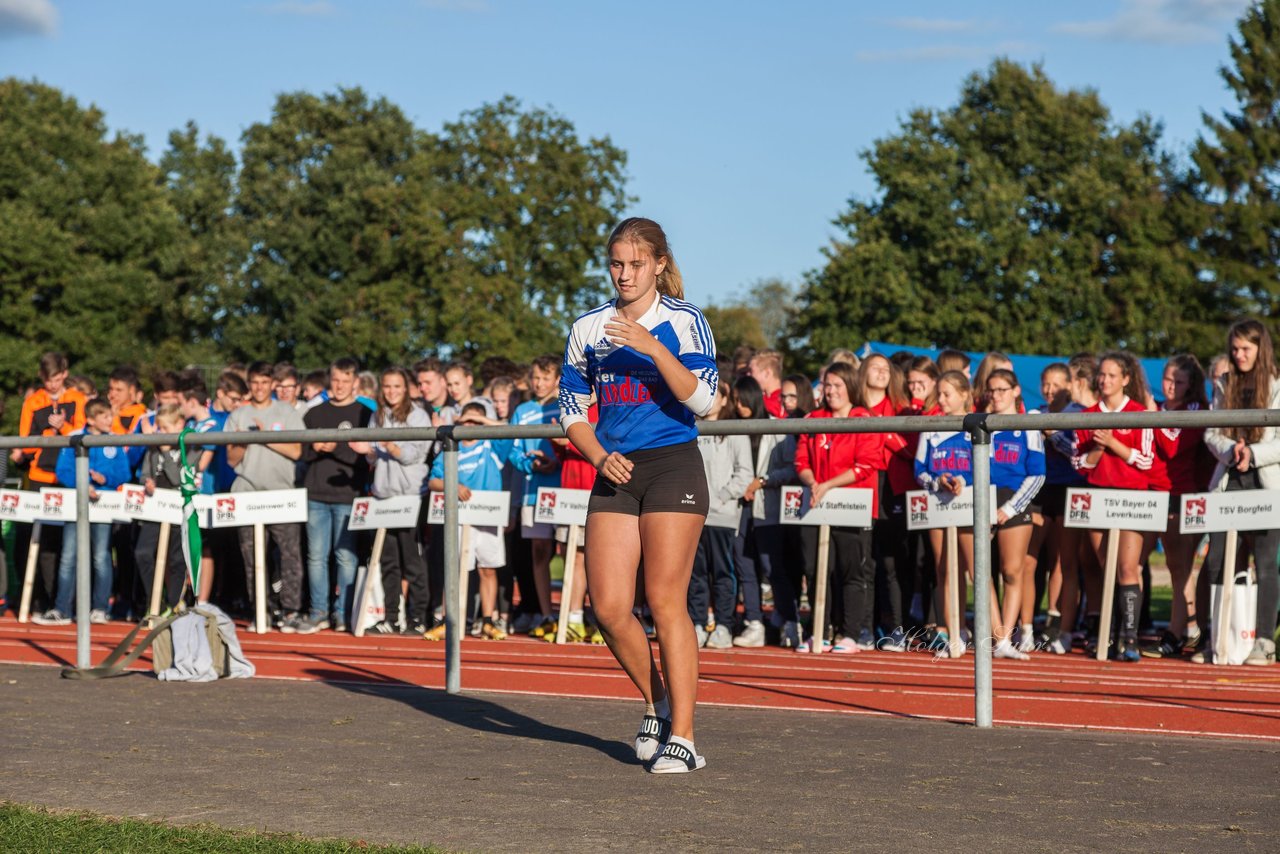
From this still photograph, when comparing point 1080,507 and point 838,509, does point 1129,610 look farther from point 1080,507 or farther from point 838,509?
point 838,509

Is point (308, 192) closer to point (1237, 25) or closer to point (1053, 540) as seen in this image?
point (1237, 25)

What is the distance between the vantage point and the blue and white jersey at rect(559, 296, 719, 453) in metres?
6.36

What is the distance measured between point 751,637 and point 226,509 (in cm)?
448

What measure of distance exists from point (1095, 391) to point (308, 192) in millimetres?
54470

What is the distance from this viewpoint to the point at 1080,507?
11.5m

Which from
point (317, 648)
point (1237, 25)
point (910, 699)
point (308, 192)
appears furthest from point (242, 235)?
point (910, 699)

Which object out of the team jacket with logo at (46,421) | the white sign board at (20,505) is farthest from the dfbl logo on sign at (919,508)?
the team jacket with logo at (46,421)

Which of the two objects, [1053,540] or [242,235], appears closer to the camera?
[1053,540]

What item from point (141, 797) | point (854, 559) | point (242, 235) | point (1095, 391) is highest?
point (242, 235)

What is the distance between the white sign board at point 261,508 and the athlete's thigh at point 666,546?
7.88m

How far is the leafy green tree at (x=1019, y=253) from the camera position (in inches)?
2286

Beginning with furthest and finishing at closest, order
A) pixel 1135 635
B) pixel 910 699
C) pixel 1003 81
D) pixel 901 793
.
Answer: pixel 1003 81
pixel 1135 635
pixel 910 699
pixel 901 793

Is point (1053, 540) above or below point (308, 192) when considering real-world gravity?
below

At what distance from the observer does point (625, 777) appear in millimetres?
6320
